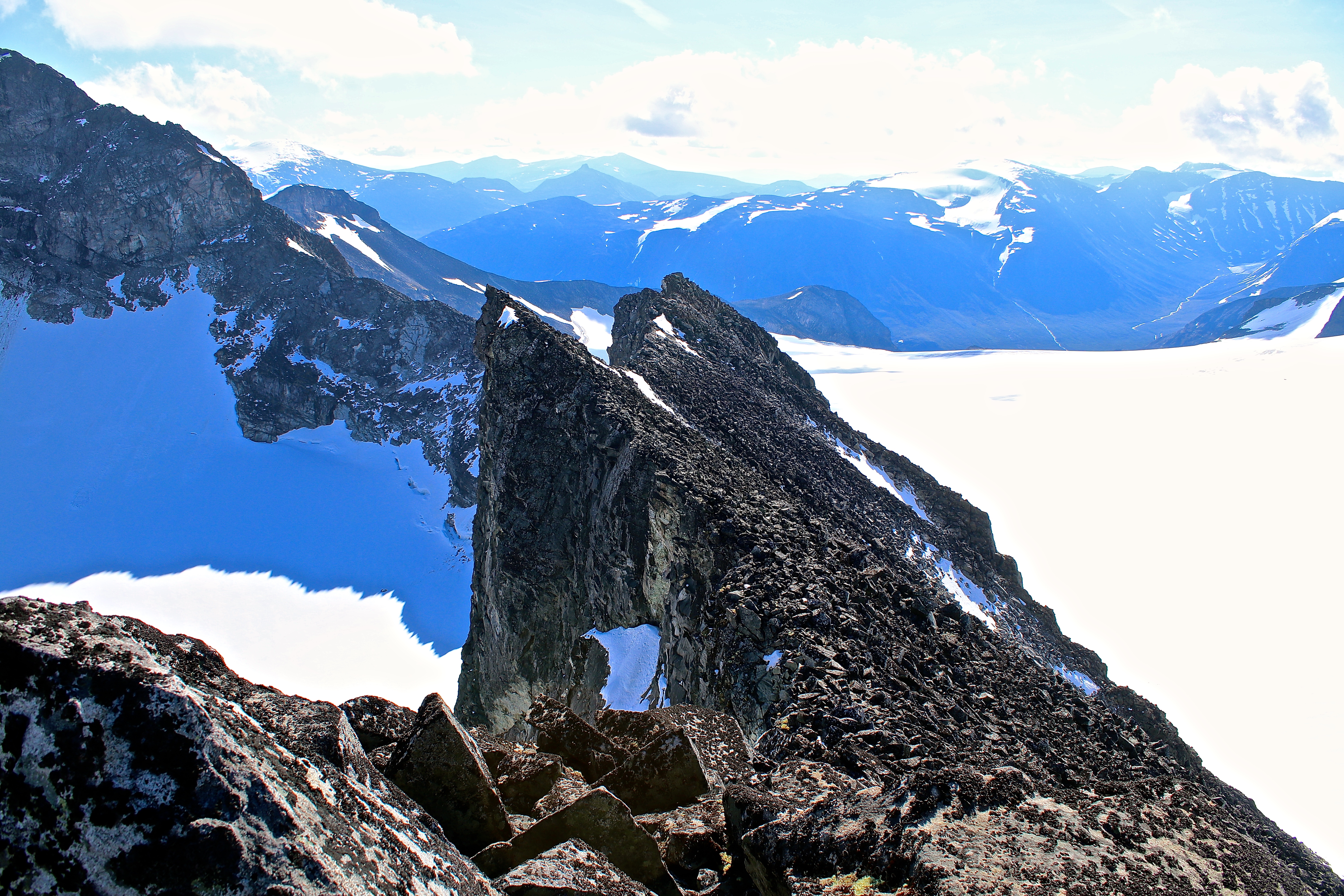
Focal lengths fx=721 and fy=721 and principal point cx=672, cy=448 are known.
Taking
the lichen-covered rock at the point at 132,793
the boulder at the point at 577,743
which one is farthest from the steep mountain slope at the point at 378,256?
the lichen-covered rock at the point at 132,793

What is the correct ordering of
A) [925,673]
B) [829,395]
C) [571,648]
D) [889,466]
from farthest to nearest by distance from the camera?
[829,395] → [889,466] → [571,648] → [925,673]

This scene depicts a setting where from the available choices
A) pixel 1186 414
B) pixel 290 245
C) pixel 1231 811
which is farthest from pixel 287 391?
pixel 1186 414

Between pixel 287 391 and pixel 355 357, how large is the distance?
981cm

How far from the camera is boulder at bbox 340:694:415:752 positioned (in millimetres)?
6922

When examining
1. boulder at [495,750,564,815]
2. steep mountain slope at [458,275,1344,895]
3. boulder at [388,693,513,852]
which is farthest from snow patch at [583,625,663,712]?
boulder at [388,693,513,852]

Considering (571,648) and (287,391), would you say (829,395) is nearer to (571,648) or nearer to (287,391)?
Answer: (287,391)

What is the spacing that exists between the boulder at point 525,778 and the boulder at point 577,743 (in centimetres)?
63

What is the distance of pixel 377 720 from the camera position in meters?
7.20

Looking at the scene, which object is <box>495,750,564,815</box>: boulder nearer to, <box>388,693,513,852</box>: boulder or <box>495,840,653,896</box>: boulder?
<box>388,693,513,852</box>: boulder

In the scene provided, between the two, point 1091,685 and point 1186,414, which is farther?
point 1186,414

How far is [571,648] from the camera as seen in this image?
19203 millimetres

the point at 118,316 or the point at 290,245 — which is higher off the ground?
the point at 290,245

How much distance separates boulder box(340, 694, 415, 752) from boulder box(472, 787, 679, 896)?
5.65 feet

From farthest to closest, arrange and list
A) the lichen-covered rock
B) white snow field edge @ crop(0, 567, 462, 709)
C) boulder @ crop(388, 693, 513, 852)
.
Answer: white snow field edge @ crop(0, 567, 462, 709) < boulder @ crop(388, 693, 513, 852) < the lichen-covered rock
